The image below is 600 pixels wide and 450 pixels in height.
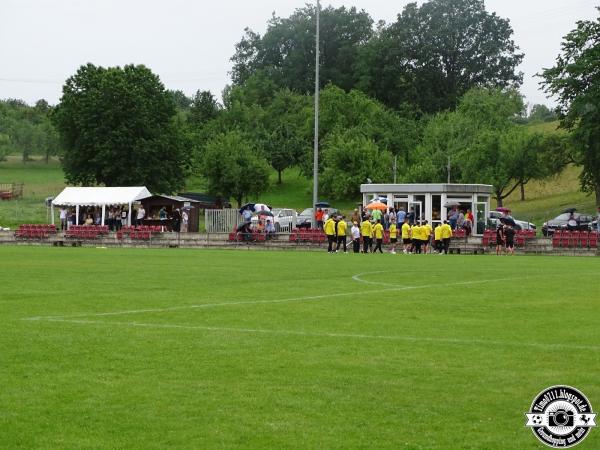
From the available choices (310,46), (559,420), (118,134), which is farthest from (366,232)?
(310,46)

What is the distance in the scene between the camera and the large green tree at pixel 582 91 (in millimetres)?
73188

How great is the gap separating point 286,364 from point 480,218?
51.7 meters

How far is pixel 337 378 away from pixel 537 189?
95942mm

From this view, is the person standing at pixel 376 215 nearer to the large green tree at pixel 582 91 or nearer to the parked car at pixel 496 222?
the parked car at pixel 496 222

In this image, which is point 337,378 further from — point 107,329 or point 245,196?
point 245,196

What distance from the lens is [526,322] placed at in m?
17.8

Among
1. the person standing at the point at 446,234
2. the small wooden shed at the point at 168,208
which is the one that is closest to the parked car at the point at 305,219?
the small wooden shed at the point at 168,208

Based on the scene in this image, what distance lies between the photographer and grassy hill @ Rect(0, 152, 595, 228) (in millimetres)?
86375

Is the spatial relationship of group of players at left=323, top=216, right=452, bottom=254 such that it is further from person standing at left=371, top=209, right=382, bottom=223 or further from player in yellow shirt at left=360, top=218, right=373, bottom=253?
person standing at left=371, top=209, right=382, bottom=223

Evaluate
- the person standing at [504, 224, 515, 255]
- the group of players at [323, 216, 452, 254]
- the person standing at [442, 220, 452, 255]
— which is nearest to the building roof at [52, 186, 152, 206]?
the group of players at [323, 216, 452, 254]

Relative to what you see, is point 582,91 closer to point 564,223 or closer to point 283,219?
point 564,223

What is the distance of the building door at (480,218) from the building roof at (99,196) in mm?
22536

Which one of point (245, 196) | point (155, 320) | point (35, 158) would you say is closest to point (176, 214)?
point (245, 196)

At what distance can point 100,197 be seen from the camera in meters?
72.2
